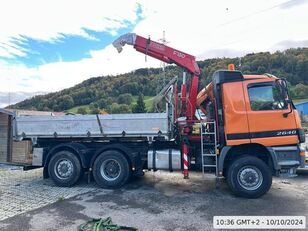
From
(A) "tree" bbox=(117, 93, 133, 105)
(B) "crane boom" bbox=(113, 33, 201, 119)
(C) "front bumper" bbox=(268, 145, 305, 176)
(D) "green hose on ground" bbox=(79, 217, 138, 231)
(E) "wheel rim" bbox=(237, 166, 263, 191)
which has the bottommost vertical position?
(D) "green hose on ground" bbox=(79, 217, 138, 231)

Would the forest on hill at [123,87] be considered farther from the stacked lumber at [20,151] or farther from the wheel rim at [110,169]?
the wheel rim at [110,169]

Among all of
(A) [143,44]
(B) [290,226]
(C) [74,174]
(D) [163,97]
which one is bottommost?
(B) [290,226]

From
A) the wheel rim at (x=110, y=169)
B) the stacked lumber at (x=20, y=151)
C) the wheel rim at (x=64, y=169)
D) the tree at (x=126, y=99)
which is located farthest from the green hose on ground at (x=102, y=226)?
the tree at (x=126, y=99)

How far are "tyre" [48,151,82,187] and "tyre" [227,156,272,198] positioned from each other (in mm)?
4148

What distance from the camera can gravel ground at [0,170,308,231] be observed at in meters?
5.23

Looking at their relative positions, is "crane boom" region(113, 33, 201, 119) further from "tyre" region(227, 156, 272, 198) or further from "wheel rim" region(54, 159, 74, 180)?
"wheel rim" region(54, 159, 74, 180)

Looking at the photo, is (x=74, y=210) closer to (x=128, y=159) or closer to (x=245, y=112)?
(x=128, y=159)

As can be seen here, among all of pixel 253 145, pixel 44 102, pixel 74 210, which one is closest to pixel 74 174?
pixel 74 210

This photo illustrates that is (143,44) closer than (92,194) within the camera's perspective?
No

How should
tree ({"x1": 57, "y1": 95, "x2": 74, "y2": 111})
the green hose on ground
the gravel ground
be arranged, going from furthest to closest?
tree ({"x1": 57, "y1": 95, "x2": 74, "y2": 111})
the gravel ground
the green hose on ground

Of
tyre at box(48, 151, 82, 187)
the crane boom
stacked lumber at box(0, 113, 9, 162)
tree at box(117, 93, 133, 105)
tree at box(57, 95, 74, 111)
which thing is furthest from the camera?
tree at box(57, 95, 74, 111)

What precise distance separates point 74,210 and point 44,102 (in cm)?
3908

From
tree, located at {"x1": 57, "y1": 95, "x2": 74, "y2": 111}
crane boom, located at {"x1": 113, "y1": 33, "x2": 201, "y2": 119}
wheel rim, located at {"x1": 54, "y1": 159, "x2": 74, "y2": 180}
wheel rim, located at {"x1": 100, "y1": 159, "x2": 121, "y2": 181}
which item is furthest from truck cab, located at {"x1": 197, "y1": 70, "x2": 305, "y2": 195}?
tree, located at {"x1": 57, "y1": 95, "x2": 74, "y2": 111}

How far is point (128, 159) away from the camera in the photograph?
7895 mm
